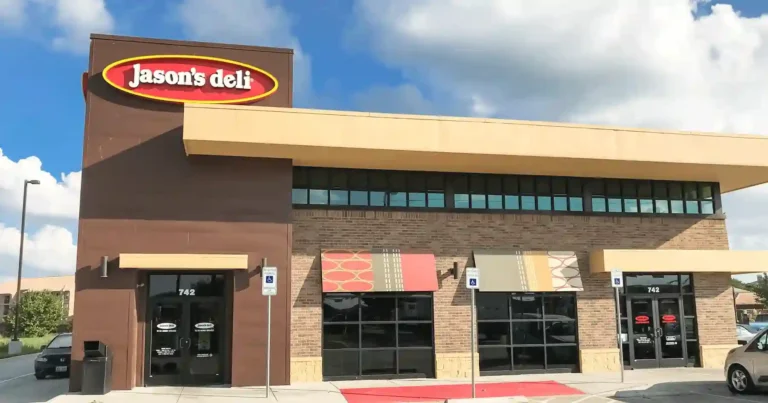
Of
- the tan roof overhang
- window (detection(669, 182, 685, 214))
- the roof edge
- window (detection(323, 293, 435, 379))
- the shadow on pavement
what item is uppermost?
the roof edge

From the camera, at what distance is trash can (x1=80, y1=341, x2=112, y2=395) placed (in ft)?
46.7

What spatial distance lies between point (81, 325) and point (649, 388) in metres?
13.4

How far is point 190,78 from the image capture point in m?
16.1

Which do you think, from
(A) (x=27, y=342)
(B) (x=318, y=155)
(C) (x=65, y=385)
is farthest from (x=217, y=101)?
(A) (x=27, y=342)

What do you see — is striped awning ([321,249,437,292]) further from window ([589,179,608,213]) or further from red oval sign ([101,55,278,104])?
window ([589,179,608,213])

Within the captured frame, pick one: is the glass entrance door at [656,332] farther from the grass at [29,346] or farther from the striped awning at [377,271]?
the grass at [29,346]

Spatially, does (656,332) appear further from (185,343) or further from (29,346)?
(29,346)

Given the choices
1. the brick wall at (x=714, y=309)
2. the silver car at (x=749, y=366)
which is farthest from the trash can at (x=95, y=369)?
the brick wall at (x=714, y=309)

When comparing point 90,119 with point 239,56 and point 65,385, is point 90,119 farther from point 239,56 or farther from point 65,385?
point 65,385

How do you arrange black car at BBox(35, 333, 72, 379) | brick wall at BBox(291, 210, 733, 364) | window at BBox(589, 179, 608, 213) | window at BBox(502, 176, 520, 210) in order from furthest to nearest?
black car at BBox(35, 333, 72, 379) → window at BBox(589, 179, 608, 213) → window at BBox(502, 176, 520, 210) → brick wall at BBox(291, 210, 733, 364)

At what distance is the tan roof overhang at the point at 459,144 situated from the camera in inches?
593

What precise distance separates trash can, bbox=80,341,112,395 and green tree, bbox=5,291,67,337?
3391 centimetres

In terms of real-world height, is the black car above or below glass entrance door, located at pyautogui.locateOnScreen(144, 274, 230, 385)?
below

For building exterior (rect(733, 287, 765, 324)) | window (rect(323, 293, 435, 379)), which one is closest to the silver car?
window (rect(323, 293, 435, 379))
